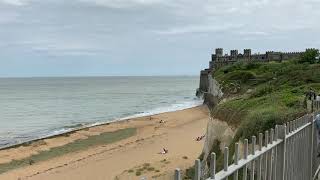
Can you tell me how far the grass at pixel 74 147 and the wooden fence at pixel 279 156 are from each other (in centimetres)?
2314

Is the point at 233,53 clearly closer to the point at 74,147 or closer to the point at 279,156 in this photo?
the point at 74,147

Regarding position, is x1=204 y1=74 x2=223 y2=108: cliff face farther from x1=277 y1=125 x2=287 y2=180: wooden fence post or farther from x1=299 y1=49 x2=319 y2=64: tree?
x1=277 y1=125 x2=287 y2=180: wooden fence post

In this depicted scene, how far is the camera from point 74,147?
3588 cm

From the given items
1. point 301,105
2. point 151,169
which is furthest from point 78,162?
point 301,105

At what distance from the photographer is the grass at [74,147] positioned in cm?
2933

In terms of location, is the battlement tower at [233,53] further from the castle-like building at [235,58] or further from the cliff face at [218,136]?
the cliff face at [218,136]

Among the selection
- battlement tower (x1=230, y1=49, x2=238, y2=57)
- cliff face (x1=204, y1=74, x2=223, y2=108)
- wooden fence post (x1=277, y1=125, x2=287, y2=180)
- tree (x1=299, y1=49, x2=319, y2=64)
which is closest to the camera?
wooden fence post (x1=277, y1=125, x2=287, y2=180)

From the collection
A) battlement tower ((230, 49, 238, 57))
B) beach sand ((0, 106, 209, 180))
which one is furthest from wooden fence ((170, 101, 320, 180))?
battlement tower ((230, 49, 238, 57))

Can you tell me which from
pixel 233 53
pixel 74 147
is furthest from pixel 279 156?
pixel 233 53

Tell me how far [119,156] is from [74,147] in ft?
22.7

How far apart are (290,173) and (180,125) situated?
135 feet

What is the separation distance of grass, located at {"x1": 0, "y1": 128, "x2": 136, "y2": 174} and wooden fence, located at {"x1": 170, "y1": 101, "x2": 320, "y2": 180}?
23.1 metres

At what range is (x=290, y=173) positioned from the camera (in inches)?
234

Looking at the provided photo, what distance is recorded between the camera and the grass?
2933cm
